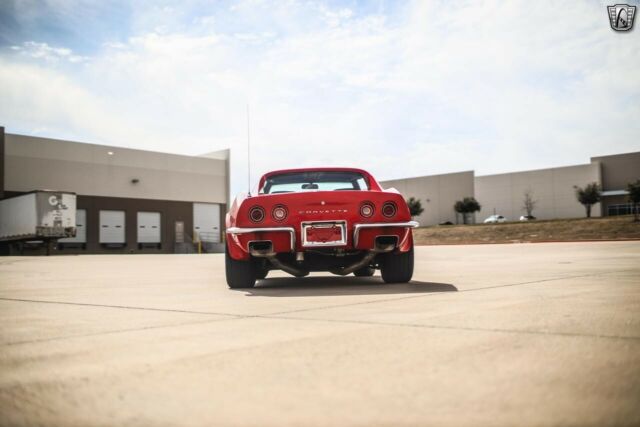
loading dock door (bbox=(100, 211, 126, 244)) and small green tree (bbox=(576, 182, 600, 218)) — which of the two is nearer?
loading dock door (bbox=(100, 211, 126, 244))

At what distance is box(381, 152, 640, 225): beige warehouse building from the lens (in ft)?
213

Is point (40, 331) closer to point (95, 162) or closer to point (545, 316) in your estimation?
point (545, 316)

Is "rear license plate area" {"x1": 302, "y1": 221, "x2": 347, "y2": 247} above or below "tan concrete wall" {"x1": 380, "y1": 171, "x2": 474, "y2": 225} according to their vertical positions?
below

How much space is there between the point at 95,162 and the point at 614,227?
36451 mm

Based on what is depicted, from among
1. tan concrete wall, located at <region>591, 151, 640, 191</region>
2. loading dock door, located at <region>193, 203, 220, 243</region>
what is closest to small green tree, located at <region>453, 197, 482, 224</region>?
tan concrete wall, located at <region>591, 151, 640, 191</region>

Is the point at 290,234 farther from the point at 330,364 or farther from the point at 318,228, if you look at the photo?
the point at 330,364

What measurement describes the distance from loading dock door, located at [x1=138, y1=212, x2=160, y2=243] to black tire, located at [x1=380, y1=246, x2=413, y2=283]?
41.2m

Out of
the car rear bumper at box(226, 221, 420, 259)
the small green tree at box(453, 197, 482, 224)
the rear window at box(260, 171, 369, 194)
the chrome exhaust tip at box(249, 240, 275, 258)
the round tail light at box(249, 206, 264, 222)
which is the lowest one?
the chrome exhaust tip at box(249, 240, 275, 258)

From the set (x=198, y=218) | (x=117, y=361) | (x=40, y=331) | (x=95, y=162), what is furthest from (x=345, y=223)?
(x=198, y=218)

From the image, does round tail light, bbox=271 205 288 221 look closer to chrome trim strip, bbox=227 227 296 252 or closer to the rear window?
chrome trim strip, bbox=227 227 296 252

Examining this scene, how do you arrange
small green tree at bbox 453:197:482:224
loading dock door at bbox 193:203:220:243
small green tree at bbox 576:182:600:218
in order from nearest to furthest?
loading dock door at bbox 193:203:220:243, small green tree at bbox 576:182:600:218, small green tree at bbox 453:197:482:224

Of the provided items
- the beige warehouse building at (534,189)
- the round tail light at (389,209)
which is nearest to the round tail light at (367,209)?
the round tail light at (389,209)

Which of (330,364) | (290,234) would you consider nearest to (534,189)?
(290,234)

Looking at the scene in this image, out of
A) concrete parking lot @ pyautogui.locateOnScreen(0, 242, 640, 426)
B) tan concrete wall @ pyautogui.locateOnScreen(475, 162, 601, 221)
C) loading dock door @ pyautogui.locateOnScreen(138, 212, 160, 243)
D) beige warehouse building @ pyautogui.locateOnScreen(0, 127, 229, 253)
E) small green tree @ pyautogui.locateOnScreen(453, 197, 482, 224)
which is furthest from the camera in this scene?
small green tree @ pyautogui.locateOnScreen(453, 197, 482, 224)
